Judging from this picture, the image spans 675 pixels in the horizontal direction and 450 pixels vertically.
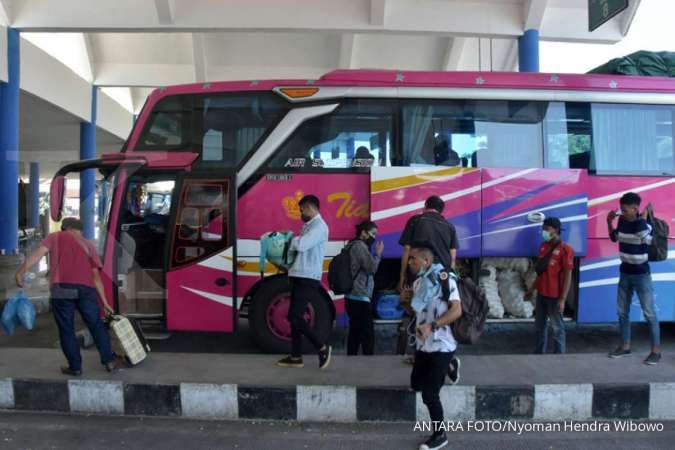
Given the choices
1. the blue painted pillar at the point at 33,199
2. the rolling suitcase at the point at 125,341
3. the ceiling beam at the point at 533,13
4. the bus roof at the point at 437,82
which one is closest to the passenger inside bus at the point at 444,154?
the bus roof at the point at 437,82

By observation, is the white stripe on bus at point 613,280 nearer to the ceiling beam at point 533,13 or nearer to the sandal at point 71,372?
the sandal at point 71,372

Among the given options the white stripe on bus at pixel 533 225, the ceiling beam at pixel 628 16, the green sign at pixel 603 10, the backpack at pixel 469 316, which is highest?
the ceiling beam at pixel 628 16

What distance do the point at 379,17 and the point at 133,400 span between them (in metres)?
9.87

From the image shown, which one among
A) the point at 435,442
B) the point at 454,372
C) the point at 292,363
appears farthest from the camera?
the point at 292,363

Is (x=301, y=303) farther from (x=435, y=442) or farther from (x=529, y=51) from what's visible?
(x=529, y=51)

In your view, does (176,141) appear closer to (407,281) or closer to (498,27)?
(407,281)

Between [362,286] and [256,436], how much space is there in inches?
70.6

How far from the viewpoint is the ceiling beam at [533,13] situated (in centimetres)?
1161

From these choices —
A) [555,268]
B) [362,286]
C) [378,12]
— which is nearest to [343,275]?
[362,286]

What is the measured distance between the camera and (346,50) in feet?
55.8

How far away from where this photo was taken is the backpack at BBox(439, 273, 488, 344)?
160 inches

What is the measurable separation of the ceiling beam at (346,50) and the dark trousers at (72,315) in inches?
543

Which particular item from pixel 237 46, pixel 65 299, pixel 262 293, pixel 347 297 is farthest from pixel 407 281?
pixel 237 46

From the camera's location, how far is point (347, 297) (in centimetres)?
536
